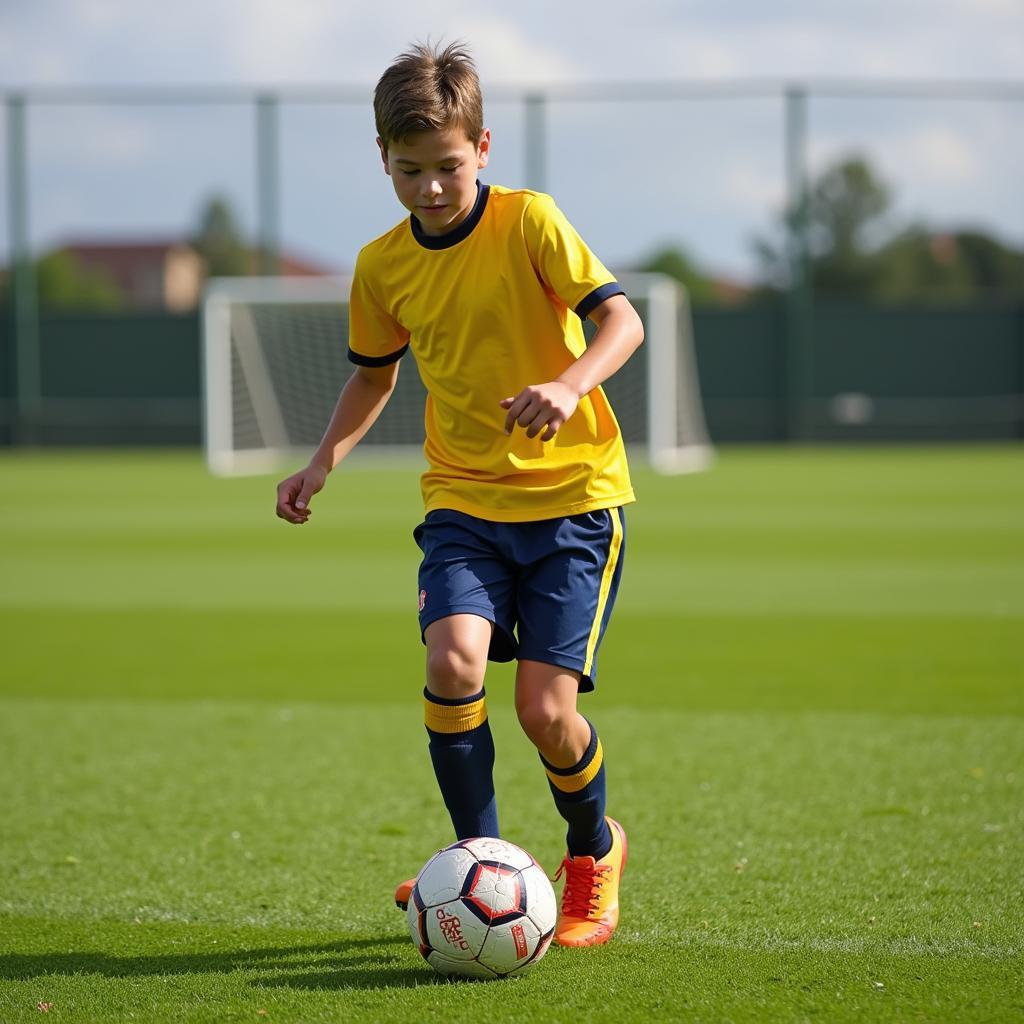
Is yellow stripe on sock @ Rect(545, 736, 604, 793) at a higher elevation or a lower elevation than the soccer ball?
higher

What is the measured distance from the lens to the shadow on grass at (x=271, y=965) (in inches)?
122

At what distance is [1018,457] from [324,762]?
19999 millimetres

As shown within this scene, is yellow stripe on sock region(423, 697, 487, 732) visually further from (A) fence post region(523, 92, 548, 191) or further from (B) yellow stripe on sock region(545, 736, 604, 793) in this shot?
(A) fence post region(523, 92, 548, 191)

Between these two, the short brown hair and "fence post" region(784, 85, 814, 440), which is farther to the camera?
"fence post" region(784, 85, 814, 440)

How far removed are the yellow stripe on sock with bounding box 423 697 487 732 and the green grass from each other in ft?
1.63

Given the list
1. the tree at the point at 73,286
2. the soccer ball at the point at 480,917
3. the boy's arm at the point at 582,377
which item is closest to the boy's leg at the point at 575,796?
the soccer ball at the point at 480,917

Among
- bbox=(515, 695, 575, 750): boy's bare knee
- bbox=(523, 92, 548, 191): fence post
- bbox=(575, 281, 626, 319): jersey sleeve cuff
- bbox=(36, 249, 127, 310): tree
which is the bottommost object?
→ bbox=(515, 695, 575, 750): boy's bare knee

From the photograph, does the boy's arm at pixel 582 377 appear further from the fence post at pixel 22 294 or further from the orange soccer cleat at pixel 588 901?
the fence post at pixel 22 294

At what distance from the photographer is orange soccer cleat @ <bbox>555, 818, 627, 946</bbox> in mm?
3336

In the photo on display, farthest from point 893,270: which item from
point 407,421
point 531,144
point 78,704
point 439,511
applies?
point 439,511

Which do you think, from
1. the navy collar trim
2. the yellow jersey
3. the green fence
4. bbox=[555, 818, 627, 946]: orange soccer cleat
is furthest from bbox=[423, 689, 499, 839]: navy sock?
the green fence

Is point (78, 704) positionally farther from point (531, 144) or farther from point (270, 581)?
point (531, 144)

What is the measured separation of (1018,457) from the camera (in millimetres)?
23328

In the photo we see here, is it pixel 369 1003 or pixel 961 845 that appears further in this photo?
pixel 961 845
